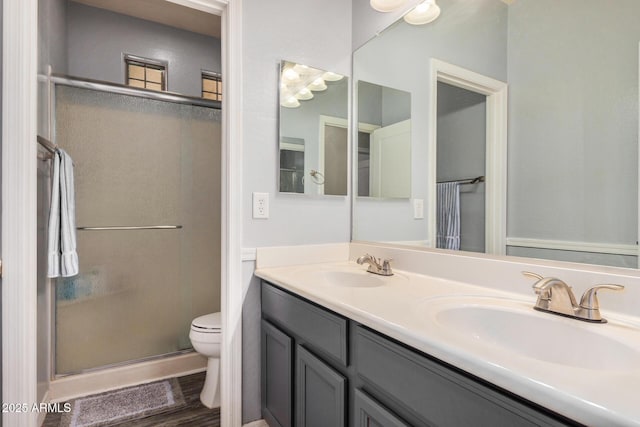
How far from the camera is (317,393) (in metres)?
1.17

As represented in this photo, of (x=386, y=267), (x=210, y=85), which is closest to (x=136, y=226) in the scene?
(x=210, y=85)

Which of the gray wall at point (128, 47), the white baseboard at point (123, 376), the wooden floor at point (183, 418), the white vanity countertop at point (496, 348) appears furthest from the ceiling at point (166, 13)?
the wooden floor at point (183, 418)

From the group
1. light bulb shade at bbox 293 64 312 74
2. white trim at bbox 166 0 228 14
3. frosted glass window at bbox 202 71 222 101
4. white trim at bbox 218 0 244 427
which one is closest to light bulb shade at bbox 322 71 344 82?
light bulb shade at bbox 293 64 312 74

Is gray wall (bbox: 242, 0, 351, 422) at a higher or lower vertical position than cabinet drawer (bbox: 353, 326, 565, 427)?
higher

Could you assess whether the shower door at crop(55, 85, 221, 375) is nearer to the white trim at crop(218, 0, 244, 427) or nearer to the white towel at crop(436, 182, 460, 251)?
the white trim at crop(218, 0, 244, 427)

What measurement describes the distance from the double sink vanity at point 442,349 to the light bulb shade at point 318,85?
0.97 m

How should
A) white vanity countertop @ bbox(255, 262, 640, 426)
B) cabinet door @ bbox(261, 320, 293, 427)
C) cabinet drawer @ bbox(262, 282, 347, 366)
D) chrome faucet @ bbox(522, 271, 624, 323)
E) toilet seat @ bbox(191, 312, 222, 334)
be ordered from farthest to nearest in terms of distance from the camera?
toilet seat @ bbox(191, 312, 222, 334) < cabinet door @ bbox(261, 320, 293, 427) < cabinet drawer @ bbox(262, 282, 347, 366) < chrome faucet @ bbox(522, 271, 624, 323) < white vanity countertop @ bbox(255, 262, 640, 426)

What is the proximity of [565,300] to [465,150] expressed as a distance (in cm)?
69

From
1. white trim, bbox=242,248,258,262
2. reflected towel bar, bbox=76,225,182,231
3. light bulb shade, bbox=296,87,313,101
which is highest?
light bulb shade, bbox=296,87,313,101

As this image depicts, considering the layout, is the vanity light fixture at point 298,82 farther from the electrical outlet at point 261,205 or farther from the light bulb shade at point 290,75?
the electrical outlet at point 261,205

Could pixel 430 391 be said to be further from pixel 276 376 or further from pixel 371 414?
pixel 276 376

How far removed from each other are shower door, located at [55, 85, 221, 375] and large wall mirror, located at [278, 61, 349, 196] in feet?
3.57

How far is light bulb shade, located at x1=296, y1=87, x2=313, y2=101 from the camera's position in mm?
1757

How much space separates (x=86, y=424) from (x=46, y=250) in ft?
3.08
